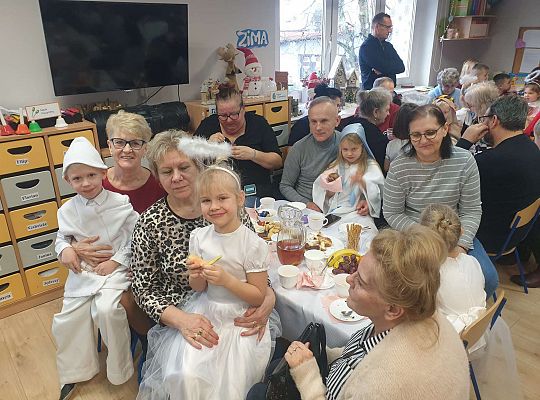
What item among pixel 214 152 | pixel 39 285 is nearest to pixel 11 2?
pixel 39 285

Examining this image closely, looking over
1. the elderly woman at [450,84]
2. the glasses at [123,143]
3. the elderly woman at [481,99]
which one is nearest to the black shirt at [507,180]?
the elderly woman at [481,99]

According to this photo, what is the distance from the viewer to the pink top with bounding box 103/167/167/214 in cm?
209

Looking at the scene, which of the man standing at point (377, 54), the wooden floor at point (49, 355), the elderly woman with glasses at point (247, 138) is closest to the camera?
the wooden floor at point (49, 355)

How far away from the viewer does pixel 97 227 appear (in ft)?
6.26

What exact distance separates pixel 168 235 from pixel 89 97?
2.03 m

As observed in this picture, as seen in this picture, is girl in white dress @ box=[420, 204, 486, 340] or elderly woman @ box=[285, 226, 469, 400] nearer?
elderly woman @ box=[285, 226, 469, 400]

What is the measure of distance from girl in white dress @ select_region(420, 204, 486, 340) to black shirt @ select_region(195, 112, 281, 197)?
4.53 ft

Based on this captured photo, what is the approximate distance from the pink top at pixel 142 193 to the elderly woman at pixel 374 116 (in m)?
1.50

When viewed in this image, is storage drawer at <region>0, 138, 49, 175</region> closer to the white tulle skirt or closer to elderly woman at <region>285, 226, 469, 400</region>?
the white tulle skirt

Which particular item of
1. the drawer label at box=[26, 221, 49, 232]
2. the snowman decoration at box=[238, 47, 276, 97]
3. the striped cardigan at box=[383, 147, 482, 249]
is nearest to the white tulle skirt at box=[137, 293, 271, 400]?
the striped cardigan at box=[383, 147, 482, 249]

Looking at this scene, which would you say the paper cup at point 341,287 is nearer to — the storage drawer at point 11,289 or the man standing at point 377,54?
the storage drawer at point 11,289

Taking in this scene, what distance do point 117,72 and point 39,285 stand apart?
160 centimetres

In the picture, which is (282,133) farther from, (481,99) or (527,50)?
(527,50)

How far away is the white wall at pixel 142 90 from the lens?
2701mm
